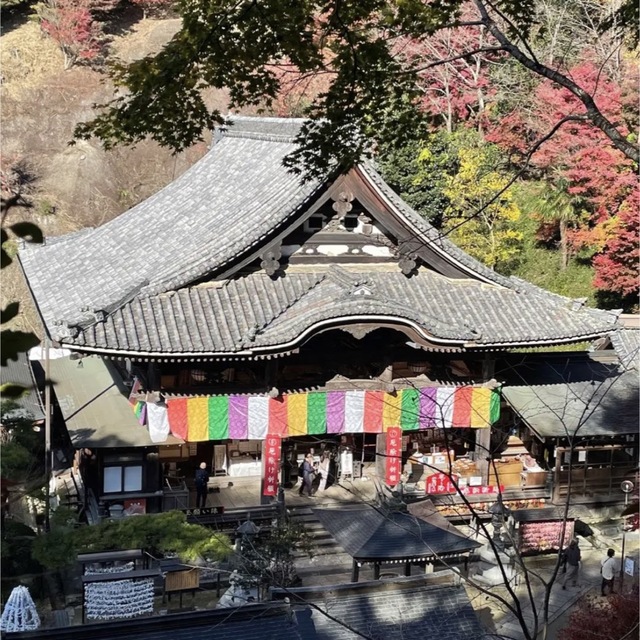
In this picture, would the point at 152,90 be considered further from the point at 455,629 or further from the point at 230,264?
the point at 230,264

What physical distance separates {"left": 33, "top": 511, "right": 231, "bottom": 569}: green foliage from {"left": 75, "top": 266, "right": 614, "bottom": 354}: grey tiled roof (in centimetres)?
309

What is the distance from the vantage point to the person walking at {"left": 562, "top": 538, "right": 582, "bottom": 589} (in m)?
16.0

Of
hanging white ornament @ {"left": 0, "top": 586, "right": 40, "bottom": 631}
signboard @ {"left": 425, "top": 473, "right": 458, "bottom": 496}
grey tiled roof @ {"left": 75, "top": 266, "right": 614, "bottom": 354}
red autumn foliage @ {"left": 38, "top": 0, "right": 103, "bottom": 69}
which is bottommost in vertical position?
hanging white ornament @ {"left": 0, "top": 586, "right": 40, "bottom": 631}

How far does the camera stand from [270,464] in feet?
59.3

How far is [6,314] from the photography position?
11.0 feet

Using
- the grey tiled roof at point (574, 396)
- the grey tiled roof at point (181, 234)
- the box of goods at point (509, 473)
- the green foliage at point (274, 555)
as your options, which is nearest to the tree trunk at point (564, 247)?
the grey tiled roof at point (574, 396)

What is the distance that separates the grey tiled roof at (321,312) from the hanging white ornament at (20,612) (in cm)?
452

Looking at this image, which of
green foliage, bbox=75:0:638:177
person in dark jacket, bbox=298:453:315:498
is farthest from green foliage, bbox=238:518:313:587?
green foliage, bbox=75:0:638:177

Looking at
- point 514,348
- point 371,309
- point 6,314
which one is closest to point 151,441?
point 371,309

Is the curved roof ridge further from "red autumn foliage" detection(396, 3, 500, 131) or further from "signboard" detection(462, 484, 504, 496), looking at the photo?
"red autumn foliage" detection(396, 3, 500, 131)

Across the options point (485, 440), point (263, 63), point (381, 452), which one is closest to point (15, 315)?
point (263, 63)

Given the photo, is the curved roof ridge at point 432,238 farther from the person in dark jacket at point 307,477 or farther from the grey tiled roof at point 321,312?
the person in dark jacket at point 307,477

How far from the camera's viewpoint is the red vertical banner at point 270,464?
18047 millimetres

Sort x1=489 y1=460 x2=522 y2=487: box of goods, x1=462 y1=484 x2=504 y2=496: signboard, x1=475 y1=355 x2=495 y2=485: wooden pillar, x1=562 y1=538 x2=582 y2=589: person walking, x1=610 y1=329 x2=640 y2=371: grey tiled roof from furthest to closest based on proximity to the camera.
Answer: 1. x1=610 y1=329 x2=640 y2=371: grey tiled roof
2. x1=489 y1=460 x2=522 y2=487: box of goods
3. x1=475 y1=355 x2=495 y2=485: wooden pillar
4. x1=462 y1=484 x2=504 y2=496: signboard
5. x1=562 y1=538 x2=582 y2=589: person walking
